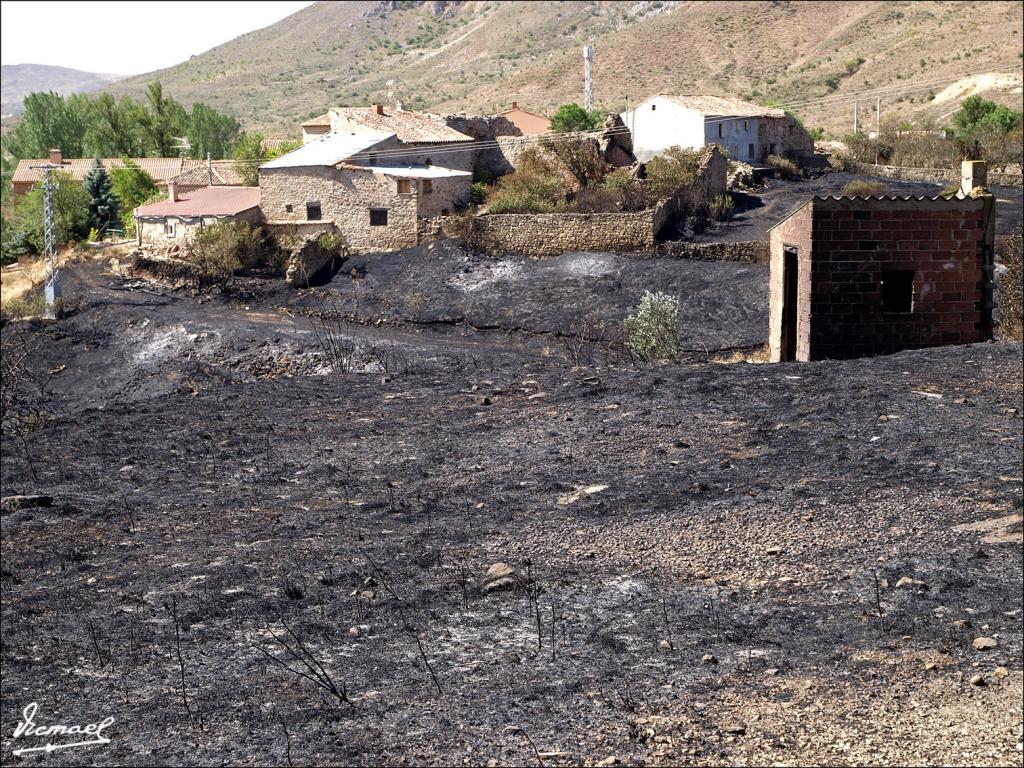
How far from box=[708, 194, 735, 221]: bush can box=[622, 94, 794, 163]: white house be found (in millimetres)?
6676

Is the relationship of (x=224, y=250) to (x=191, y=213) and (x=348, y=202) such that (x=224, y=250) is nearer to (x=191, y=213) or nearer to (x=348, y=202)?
(x=191, y=213)

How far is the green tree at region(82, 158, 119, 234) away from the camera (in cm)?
4703

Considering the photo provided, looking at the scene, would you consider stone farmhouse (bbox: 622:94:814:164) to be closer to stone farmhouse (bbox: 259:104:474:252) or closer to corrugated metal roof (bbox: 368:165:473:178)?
stone farmhouse (bbox: 259:104:474:252)

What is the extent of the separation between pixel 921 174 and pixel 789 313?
3529 centimetres

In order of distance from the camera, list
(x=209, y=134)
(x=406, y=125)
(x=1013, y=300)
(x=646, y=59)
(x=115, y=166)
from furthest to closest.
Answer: (x=646, y=59)
(x=209, y=134)
(x=115, y=166)
(x=406, y=125)
(x=1013, y=300)

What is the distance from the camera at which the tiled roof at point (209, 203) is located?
131 ft

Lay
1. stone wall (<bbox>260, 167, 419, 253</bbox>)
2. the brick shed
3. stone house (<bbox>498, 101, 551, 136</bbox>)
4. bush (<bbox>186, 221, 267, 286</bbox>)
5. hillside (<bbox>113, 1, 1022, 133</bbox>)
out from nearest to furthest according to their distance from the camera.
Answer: the brick shed
bush (<bbox>186, 221, 267, 286</bbox>)
stone wall (<bbox>260, 167, 419, 253</bbox>)
stone house (<bbox>498, 101, 551, 136</bbox>)
hillside (<bbox>113, 1, 1022, 133</bbox>)

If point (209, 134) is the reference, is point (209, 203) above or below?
below

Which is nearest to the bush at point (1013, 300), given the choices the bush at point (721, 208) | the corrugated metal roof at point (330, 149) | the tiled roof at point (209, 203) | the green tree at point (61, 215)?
the bush at point (721, 208)

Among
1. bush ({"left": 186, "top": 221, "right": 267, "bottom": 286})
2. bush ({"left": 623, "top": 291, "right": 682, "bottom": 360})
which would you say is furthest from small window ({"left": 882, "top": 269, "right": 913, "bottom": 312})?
bush ({"left": 186, "top": 221, "right": 267, "bottom": 286})

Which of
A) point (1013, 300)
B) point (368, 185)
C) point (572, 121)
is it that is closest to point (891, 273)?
point (1013, 300)

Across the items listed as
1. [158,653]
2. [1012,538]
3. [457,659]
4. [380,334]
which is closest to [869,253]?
[1012,538]

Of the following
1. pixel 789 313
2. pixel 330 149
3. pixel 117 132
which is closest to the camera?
pixel 789 313

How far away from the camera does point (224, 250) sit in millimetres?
36531
